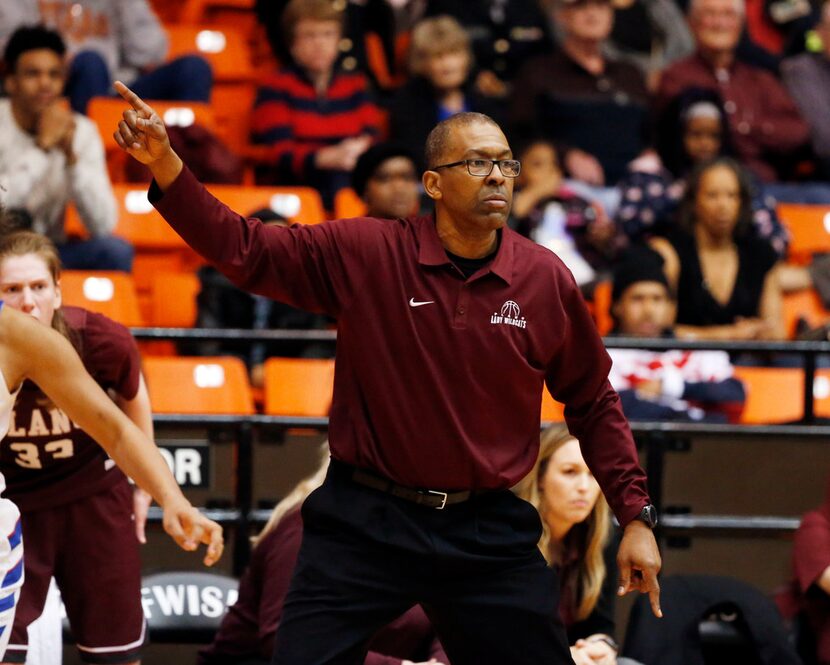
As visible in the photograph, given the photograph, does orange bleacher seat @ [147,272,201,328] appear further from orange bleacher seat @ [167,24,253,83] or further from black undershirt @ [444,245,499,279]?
black undershirt @ [444,245,499,279]

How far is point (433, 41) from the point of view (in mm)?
8133

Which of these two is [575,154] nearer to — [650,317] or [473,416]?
[650,317]

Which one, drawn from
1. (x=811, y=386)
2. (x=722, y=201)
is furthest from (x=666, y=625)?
(x=722, y=201)

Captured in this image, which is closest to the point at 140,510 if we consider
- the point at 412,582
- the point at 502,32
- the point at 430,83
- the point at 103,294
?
Result: the point at 412,582

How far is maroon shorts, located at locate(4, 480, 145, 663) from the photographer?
4.42 metres

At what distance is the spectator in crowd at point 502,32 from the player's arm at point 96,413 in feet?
19.5

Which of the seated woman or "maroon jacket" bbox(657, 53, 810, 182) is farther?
"maroon jacket" bbox(657, 53, 810, 182)

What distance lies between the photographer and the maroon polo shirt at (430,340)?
140 inches

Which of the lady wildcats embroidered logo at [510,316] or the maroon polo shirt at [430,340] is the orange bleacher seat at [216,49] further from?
the lady wildcats embroidered logo at [510,316]

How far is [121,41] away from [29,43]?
1120 millimetres

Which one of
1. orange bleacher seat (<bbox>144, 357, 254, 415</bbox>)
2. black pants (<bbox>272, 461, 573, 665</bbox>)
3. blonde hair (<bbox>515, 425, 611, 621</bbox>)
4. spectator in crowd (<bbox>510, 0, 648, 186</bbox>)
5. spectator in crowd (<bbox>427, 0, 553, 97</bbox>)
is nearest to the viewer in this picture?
black pants (<bbox>272, 461, 573, 665</bbox>)

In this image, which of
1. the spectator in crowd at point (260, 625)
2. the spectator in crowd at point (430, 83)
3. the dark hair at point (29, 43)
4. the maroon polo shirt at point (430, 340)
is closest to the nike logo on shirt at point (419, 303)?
the maroon polo shirt at point (430, 340)

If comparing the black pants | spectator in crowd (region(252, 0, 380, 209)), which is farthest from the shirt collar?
spectator in crowd (region(252, 0, 380, 209))

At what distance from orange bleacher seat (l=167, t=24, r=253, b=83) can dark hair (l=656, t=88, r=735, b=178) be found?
7.63 feet
